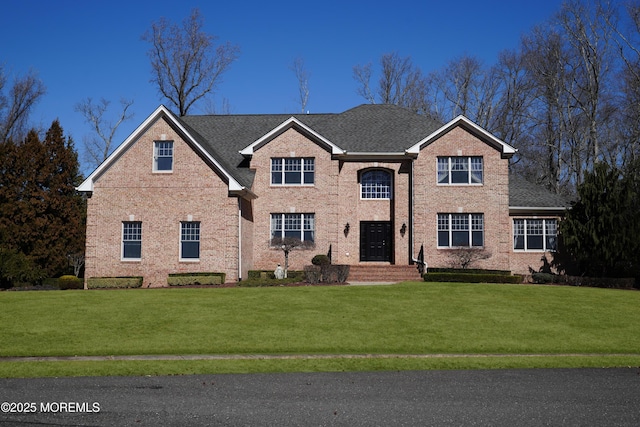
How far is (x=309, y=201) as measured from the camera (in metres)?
31.9

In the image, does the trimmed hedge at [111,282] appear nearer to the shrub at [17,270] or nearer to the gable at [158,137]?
the gable at [158,137]

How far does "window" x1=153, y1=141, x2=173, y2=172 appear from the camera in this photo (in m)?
29.8

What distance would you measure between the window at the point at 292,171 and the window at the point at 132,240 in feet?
23.5

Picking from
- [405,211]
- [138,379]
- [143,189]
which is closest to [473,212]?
[405,211]

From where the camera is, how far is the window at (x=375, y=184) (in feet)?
110

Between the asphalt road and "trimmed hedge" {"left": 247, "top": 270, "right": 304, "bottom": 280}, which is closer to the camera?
the asphalt road

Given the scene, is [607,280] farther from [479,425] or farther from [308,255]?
[479,425]

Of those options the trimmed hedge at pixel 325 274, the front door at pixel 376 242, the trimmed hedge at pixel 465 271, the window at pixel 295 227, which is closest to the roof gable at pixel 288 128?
the window at pixel 295 227

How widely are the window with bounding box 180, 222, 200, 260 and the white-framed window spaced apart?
16376 millimetres

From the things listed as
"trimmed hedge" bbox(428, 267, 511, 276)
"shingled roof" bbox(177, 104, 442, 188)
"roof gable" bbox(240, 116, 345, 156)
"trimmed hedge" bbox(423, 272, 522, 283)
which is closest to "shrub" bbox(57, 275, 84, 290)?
"shingled roof" bbox(177, 104, 442, 188)

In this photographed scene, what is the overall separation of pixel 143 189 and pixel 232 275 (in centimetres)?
604

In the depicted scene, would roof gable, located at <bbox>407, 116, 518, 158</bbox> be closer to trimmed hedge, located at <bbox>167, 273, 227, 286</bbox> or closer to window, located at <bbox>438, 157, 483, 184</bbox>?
window, located at <bbox>438, 157, 483, 184</bbox>

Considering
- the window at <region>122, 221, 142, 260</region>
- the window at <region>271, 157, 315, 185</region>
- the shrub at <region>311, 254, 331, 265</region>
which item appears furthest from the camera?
the window at <region>271, 157, 315, 185</region>

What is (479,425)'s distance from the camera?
7938mm
